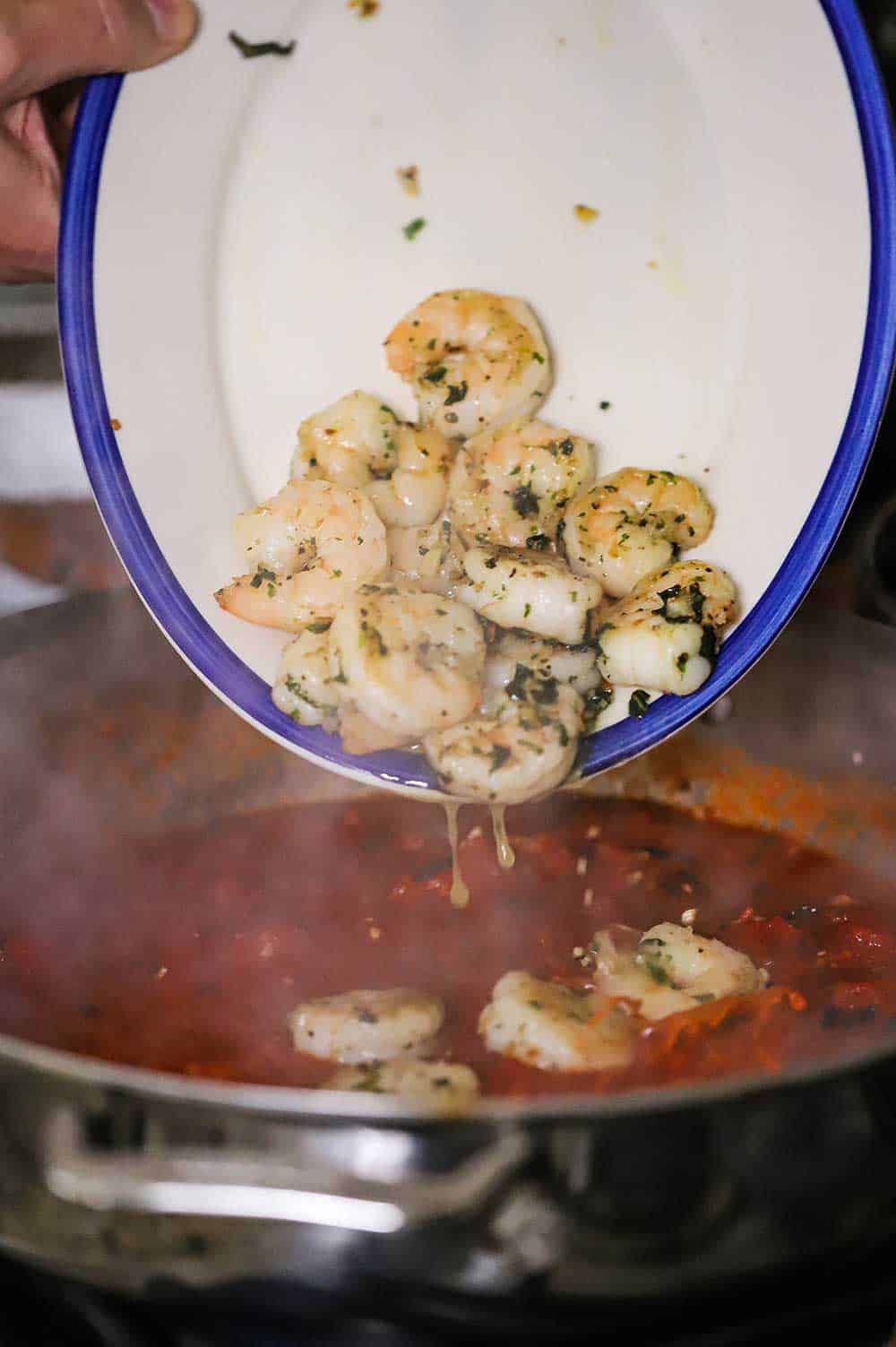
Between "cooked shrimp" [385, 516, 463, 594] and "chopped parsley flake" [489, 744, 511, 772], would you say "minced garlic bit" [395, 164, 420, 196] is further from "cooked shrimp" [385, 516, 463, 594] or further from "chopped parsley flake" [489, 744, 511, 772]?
"chopped parsley flake" [489, 744, 511, 772]

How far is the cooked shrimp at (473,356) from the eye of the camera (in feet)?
4.96

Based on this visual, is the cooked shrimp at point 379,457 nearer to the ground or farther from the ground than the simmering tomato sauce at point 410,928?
farther from the ground

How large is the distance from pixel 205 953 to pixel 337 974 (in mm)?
208

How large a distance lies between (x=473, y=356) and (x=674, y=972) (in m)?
0.83

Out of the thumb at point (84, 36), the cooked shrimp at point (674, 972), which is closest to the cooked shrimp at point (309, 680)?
the cooked shrimp at point (674, 972)

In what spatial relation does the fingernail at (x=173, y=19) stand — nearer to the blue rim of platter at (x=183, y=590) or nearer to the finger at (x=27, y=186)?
the blue rim of platter at (x=183, y=590)

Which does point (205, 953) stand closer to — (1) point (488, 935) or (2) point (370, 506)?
(1) point (488, 935)

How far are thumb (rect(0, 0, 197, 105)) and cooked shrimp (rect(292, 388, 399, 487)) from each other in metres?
0.47

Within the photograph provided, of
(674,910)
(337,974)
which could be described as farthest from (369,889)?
(674,910)

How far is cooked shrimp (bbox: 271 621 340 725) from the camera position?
1390 millimetres

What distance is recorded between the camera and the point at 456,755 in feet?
4.48

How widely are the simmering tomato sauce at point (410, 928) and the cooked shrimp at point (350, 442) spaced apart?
68 centimetres

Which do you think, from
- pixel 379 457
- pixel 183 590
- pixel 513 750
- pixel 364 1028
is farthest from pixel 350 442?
pixel 364 1028

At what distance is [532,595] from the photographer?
1.41 meters
